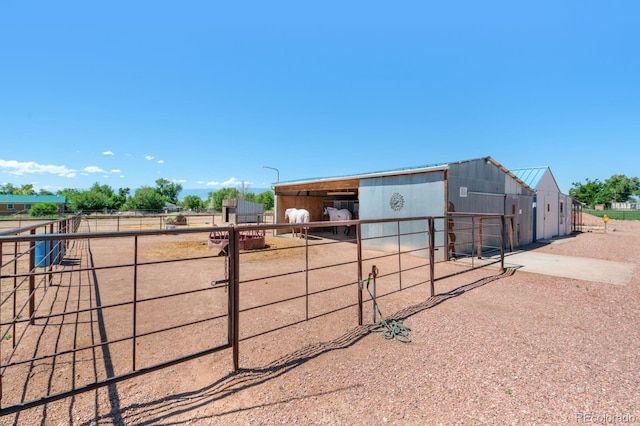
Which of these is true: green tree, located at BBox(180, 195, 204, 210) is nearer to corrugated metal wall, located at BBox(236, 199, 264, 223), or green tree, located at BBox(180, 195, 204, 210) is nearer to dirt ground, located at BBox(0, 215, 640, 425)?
corrugated metal wall, located at BBox(236, 199, 264, 223)

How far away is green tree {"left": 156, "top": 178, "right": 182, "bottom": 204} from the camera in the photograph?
2849 inches

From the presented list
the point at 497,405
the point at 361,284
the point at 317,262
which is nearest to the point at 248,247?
the point at 317,262

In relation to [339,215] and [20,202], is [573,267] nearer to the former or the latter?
[339,215]

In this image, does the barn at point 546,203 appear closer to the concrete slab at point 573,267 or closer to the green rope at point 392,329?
the concrete slab at point 573,267

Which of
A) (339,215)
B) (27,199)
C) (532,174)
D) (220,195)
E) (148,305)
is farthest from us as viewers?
(220,195)

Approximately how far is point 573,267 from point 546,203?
9598mm

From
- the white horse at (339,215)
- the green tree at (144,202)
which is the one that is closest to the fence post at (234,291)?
the white horse at (339,215)

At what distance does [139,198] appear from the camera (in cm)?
5606

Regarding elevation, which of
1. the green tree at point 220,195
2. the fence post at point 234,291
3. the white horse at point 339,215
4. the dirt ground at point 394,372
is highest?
the green tree at point 220,195

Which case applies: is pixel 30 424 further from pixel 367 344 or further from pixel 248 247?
pixel 248 247

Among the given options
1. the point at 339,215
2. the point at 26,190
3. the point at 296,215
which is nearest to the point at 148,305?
the point at 296,215

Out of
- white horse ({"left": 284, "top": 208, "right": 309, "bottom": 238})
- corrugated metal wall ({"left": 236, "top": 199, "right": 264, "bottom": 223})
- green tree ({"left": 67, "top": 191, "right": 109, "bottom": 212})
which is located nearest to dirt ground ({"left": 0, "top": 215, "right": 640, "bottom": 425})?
white horse ({"left": 284, "top": 208, "right": 309, "bottom": 238})

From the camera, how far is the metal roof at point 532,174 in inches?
593

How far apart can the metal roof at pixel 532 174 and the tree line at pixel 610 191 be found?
5239 centimetres
